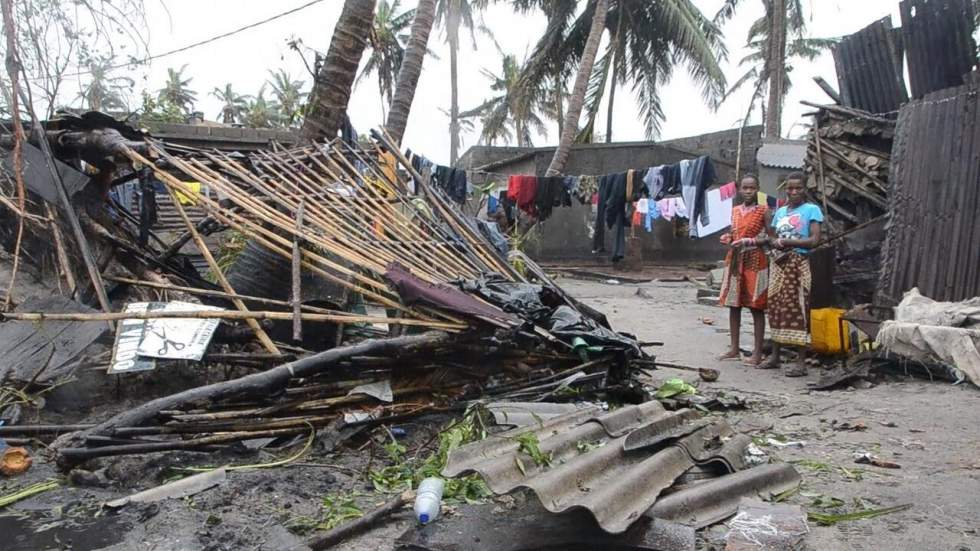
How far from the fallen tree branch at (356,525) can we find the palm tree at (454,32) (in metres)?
22.2

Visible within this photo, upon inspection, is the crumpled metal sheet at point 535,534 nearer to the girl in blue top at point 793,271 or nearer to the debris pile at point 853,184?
the girl in blue top at point 793,271

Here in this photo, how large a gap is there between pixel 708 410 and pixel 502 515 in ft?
6.69

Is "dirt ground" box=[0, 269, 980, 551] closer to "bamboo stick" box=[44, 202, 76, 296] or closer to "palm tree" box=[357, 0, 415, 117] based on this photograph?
"bamboo stick" box=[44, 202, 76, 296]

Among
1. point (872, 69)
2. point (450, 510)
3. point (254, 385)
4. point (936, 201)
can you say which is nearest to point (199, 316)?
point (254, 385)

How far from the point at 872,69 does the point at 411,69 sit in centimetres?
532

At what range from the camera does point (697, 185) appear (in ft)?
39.1

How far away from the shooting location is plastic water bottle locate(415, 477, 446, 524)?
102 inches

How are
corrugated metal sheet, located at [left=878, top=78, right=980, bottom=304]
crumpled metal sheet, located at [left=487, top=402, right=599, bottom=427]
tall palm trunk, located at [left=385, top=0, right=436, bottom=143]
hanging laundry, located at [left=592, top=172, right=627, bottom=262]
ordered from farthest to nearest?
1. hanging laundry, located at [left=592, top=172, right=627, bottom=262]
2. tall palm trunk, located at [left=385, top=0, right=436, bottom=143]
3. corrugated metal sheet, located at [left=878, top=78, right=980, bottom=304]
4. crumpled metal sheet, located at [left=487, top=402, right=599, bottom=427]

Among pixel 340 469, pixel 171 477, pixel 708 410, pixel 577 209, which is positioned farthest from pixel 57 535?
pixel 577 209

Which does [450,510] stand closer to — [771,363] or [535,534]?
[535,534]

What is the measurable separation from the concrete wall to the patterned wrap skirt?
11471mm

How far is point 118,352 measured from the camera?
3.61 metres

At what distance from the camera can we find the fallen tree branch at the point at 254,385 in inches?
121

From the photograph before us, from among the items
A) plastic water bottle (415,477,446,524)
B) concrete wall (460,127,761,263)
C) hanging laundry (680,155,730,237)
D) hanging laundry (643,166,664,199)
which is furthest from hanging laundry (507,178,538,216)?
plastic water bottle (415,477,446,524)
